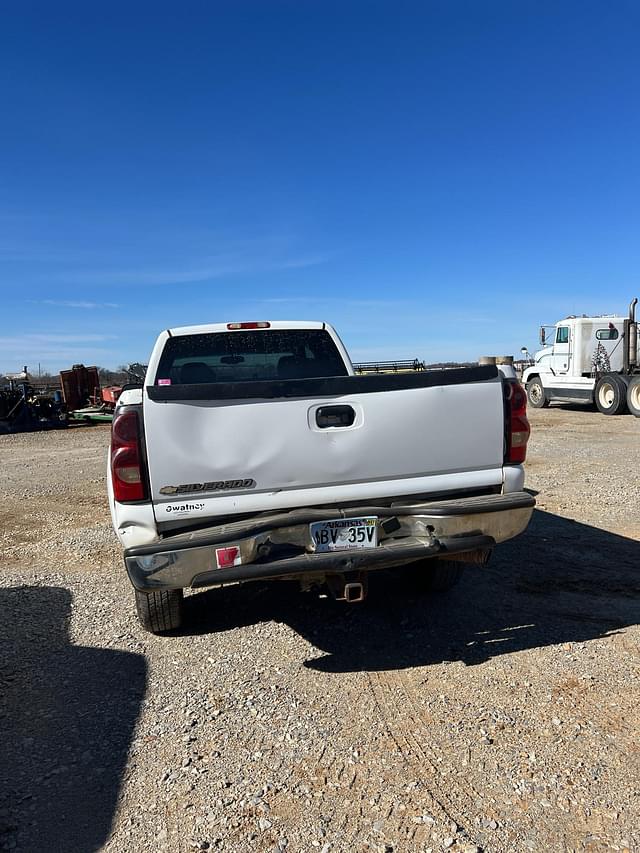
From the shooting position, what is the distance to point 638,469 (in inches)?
376

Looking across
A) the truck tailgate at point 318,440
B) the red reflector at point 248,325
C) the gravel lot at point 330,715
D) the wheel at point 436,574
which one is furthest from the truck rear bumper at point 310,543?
the red reflector at point 248,325

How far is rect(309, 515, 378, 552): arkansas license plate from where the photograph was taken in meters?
3.23

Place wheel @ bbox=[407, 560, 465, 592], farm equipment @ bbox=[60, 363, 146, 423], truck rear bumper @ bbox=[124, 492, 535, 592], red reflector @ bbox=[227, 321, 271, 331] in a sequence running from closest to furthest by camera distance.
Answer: truck rear bumper @ bbox=[124, 492, 535, 592]
wheel @ bbox=[407, 560, 465, 592]
red reflector @ bbox=[227, 321, 271, 331]
farm equipment @ bbox=[60, 363, 146, 423]

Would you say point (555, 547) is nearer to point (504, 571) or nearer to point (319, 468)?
point (504, 571)

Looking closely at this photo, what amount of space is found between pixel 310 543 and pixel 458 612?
5.09 feet

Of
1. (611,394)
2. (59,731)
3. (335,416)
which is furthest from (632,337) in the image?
(59,731)

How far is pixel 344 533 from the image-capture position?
3.27 m

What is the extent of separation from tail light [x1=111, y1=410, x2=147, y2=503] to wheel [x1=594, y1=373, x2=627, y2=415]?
18.5 meters

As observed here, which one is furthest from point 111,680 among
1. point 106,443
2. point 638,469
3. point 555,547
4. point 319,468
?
point 106,443

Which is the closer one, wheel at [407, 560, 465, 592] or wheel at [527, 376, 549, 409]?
wheel at [407, 560, 465, 592]

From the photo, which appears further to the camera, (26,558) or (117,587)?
(26,558)

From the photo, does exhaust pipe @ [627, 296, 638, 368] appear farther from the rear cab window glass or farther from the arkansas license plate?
the arkansas license plate

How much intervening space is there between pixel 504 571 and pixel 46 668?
343 cm

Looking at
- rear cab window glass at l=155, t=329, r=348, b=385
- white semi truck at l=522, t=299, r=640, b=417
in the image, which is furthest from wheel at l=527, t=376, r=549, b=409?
rear cab window glass at l=155, t=329, r=348, b=385
